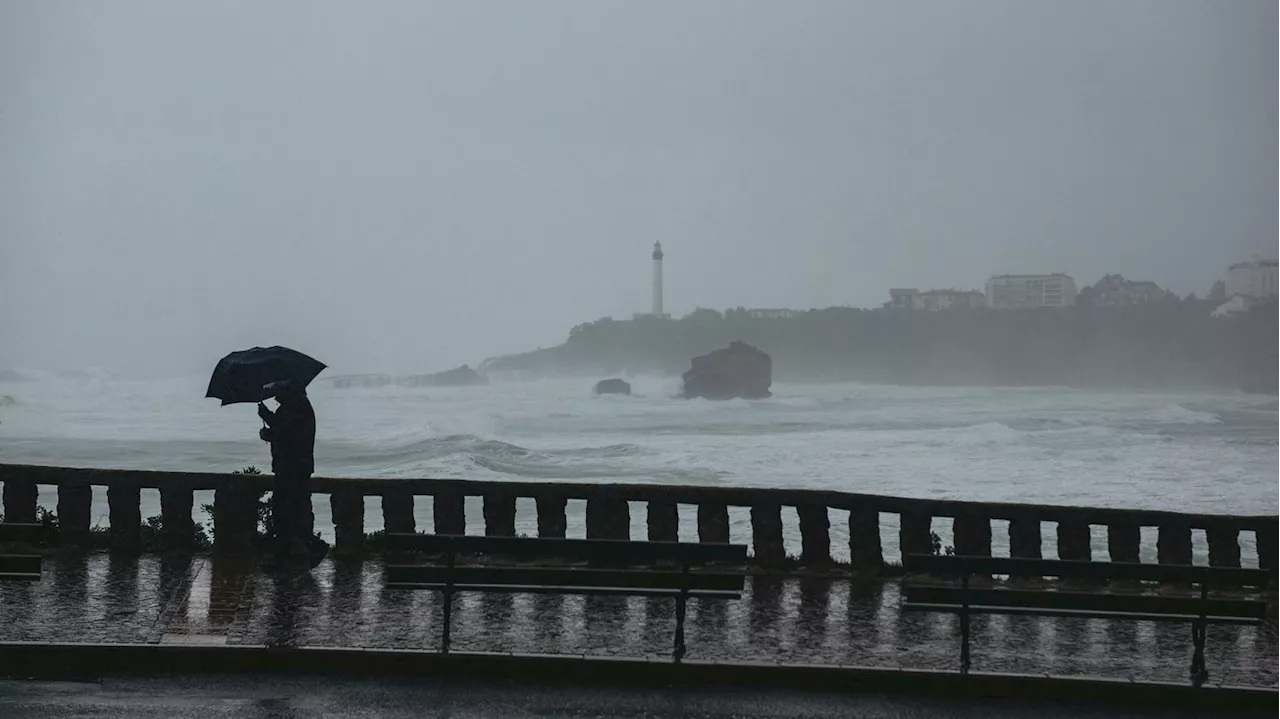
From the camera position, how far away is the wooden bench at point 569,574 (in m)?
7.12

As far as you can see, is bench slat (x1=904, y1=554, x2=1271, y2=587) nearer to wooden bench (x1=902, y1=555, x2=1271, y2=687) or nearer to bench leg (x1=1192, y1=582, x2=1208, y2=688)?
wooden bench (x1=902, y1=555, x2=1271, y2=687)

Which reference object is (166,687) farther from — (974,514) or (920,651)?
(974,514)

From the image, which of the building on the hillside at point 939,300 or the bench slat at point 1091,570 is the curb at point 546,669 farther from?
the building on the hillside at point 939,300

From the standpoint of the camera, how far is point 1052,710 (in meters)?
6.50

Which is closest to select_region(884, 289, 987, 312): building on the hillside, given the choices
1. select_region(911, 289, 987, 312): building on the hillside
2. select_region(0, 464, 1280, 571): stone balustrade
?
select_region(911, 289, 987, 312): building on the hillside

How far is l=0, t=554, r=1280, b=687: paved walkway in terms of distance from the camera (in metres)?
7.20

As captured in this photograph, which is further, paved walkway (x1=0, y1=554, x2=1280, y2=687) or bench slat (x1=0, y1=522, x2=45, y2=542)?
bench slat (x1=0, y1=522, x2=45, y2=542)

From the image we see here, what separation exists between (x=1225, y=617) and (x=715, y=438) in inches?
2883

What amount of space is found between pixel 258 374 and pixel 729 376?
10486cm

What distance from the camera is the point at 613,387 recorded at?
127250 mm

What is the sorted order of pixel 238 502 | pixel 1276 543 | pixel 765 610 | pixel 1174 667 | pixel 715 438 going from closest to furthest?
pixel 1174 667 → pixel 765 610 → pixel 1276 543 → pixel 238 502 → pixel 715 438

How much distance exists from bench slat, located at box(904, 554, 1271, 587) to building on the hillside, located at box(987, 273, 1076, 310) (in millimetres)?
150320

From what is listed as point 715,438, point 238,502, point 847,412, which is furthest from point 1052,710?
point 847,412

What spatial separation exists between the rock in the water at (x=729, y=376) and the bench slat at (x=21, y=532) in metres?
106
